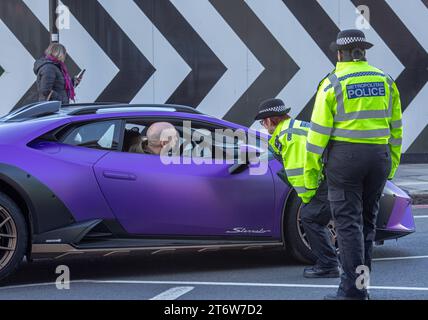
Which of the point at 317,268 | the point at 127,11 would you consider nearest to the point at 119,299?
the point at 317,268

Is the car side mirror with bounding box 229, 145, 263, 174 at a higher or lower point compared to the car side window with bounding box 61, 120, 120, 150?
lower

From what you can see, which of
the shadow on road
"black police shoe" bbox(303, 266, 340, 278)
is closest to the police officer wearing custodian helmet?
"black police shoe" bbox(303, 266, 340, 278)

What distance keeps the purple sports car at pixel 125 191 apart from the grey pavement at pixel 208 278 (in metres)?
0.26

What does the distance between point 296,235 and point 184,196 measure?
1019mm

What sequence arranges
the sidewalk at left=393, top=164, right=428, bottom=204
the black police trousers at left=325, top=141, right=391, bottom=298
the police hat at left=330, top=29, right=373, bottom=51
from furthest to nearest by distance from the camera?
the sidewalk at left=393, top=164, right=428, bottom=204, the police hat at left=330, top=29, right=373, bottom=51, the black police trousers at left=325, top=141, right=391, bottom=298

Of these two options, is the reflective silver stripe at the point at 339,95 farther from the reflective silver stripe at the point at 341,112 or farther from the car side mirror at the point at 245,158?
the car side mirror at the point at 245,158

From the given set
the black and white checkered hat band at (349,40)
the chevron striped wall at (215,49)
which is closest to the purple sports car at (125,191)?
the black and white checkered hat band at (349,40)

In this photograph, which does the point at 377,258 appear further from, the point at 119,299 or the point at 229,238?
the point at 119,299

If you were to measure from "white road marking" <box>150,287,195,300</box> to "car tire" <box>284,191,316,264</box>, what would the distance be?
1030 millimetres

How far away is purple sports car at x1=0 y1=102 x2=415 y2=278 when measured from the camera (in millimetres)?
6777

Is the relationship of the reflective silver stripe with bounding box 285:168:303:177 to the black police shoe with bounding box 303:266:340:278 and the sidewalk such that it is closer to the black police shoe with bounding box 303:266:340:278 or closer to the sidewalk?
the black police shoe with bounding box 303:266:340:278

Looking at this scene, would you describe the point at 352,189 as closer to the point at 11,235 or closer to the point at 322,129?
the point at 322,129

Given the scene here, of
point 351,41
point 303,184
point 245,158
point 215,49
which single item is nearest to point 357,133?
point 351,41

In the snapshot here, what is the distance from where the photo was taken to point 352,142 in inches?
229
